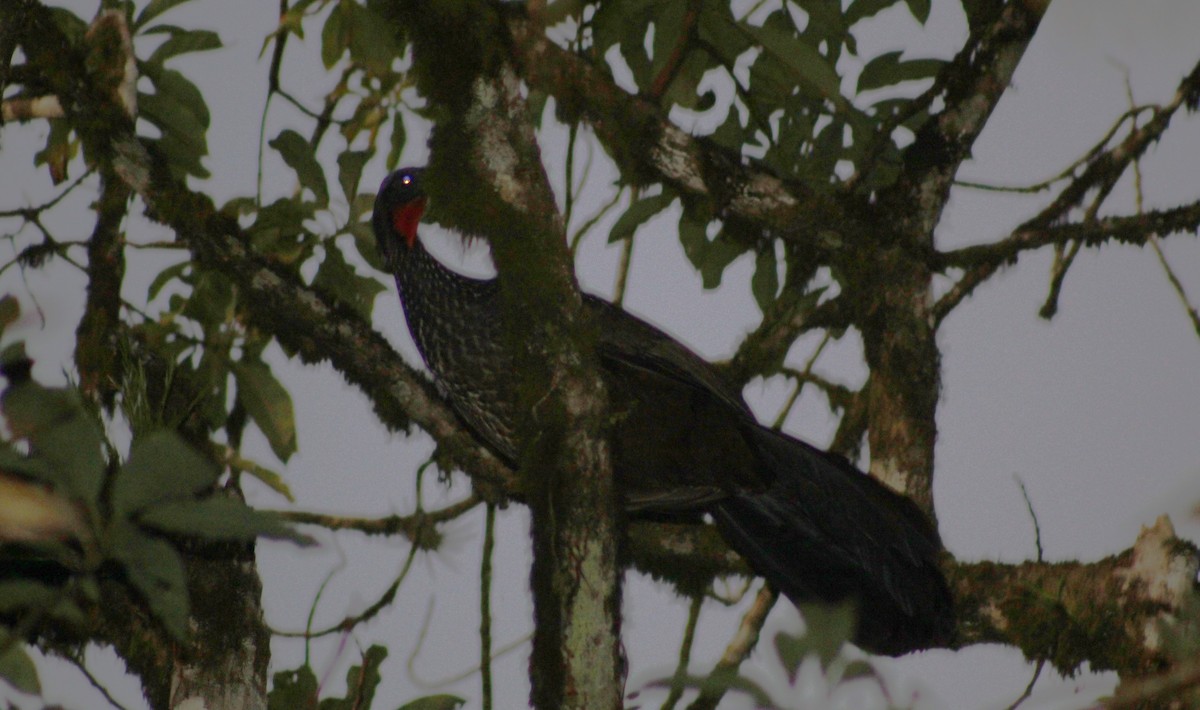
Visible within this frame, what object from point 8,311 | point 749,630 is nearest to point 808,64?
point 749,630

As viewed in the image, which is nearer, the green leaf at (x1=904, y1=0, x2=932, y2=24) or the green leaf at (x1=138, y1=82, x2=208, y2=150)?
the green leaf at (x1=904, y1=0, x2=932, y2=24)

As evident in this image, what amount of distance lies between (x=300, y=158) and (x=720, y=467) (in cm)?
144

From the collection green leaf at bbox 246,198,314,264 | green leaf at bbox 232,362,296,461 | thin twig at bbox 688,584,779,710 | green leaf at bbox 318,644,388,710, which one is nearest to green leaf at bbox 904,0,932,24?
thin twig at bbox 688,584,779,710

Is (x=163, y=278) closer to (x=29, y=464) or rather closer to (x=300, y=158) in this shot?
(x=300, y=158)

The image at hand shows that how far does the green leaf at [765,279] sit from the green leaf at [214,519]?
2579 mm

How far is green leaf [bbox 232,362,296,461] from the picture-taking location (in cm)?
352

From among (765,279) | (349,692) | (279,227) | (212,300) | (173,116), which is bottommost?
(349,692)

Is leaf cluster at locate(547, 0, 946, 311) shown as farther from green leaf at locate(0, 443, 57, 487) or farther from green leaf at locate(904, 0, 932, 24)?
green leaf at locate(0, 443, 57, 487)

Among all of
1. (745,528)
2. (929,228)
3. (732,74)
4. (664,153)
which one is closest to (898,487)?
(745,528)

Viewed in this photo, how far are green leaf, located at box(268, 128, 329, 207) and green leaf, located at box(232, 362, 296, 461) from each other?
560mm

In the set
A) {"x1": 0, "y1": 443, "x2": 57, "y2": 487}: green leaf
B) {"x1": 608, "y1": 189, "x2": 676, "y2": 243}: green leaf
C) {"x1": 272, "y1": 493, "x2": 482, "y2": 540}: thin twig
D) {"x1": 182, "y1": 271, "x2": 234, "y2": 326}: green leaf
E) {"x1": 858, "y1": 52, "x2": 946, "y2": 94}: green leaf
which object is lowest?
{"x1": 0, "y1": 443, "x2": 57, "y2": 487}: green leaf

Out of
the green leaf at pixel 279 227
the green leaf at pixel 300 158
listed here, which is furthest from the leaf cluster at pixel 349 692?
the green leaf at pixel 300 158

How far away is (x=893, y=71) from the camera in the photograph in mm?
3352

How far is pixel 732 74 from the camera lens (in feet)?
11.2
